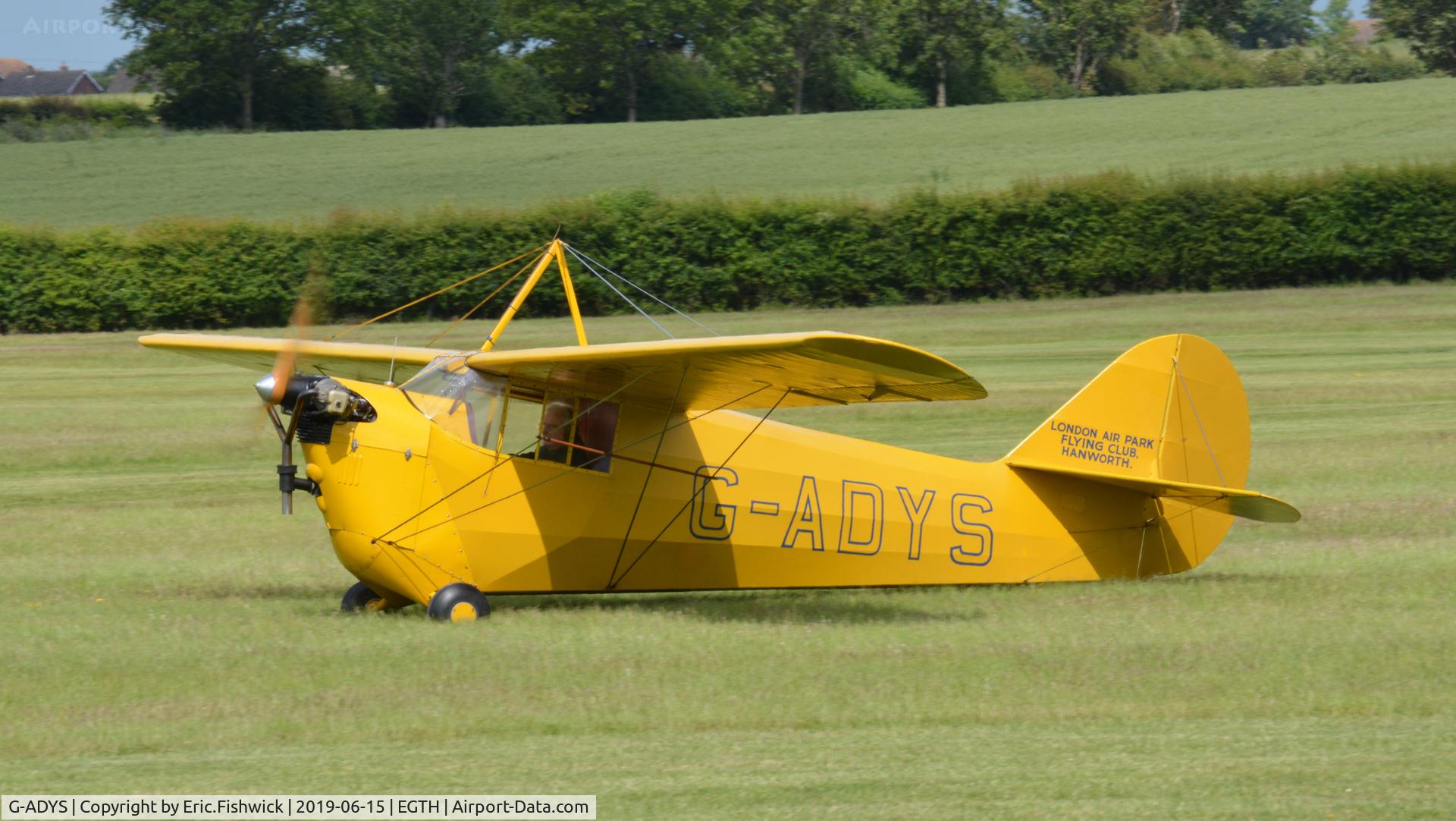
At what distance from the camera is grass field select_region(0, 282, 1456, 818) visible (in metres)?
Result: 7.22

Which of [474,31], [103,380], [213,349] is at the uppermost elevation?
[474,31]

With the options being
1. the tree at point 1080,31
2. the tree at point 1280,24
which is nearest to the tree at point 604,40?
the tree at point 1080,31

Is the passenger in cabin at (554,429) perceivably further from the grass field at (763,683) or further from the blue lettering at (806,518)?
the blue lettering at (806,518)

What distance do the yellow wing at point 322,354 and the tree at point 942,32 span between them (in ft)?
271

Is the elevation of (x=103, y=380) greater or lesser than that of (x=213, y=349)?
lesser

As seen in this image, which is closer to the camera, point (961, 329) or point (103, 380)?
point (103, 380)

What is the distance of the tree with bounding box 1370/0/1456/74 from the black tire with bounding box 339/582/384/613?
9389cm

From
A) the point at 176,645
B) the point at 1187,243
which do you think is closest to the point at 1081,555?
the point at 176,645

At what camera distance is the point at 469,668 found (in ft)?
30.7

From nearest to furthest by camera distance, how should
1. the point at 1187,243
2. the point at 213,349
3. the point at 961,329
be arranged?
the point at 213,349 → the point at 961,329 → the point at 1187,243

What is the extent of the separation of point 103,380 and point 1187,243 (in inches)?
1144

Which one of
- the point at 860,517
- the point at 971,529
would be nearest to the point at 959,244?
the point at 971,529

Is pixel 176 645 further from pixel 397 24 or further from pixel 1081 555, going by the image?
pixel 397 24

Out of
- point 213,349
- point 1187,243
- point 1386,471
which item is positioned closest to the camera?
point 213,349
